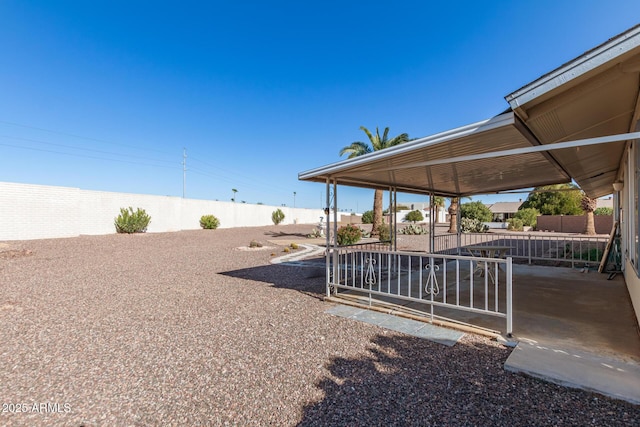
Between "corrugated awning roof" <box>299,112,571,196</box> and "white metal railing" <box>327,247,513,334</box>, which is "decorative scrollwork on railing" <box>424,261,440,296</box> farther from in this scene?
"corrugated awning roof" <box>299,112,571,196</box>

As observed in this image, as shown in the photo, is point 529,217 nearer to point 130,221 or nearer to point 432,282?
point 432,282

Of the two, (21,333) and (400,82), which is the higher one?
(400,82)

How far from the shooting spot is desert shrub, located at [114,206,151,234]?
57.9ft

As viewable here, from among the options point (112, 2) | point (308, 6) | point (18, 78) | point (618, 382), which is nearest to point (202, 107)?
point (18, 78)

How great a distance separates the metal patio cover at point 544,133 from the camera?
9.08 feet

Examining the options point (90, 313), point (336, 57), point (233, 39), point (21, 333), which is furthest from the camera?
point (336, 57)

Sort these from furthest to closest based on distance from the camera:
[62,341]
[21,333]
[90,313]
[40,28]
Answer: [40,28] < [90,313] < [21,333] < [62,341]

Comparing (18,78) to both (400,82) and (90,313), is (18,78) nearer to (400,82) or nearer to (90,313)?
(90,313)

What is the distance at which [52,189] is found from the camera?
48.5 ft

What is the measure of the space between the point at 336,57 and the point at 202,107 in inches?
482

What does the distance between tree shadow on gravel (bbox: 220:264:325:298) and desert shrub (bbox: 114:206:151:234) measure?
12.7m

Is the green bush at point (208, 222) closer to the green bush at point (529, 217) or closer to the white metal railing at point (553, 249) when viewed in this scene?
the white metal railing at point (553, 249)

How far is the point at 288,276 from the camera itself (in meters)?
8.14

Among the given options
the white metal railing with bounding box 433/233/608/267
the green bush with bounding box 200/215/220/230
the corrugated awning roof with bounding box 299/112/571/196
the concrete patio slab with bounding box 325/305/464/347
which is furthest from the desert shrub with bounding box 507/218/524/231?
the concrete patio slab with bounding box 325/305/464/347
